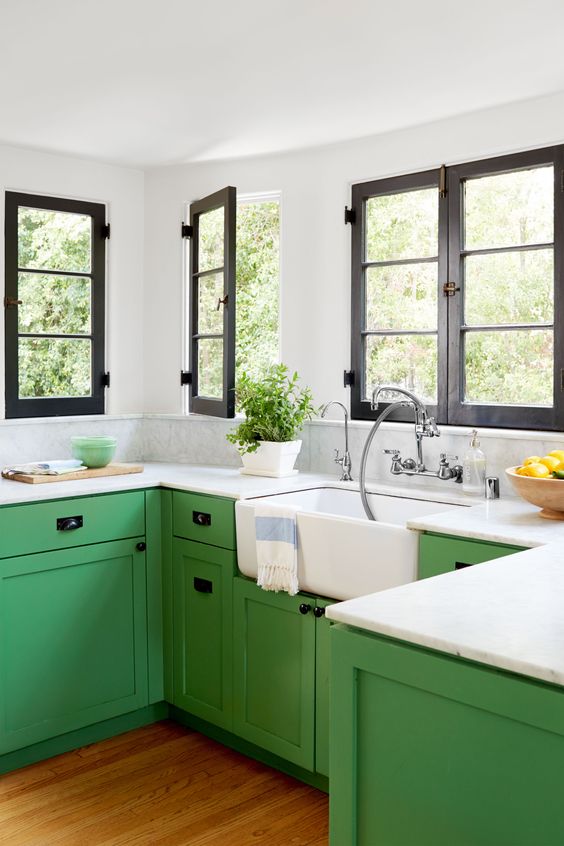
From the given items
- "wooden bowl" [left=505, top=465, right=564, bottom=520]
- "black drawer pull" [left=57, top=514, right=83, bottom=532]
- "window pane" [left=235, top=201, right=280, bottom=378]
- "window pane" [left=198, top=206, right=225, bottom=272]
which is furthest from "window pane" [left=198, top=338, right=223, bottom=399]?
"wooden bowl" [left=505, top=465, right=564, bottom=520]

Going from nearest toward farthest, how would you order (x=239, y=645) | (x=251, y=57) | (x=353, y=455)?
(x=251, y=57) < (x=239, y=645) < (x=353, y=455)

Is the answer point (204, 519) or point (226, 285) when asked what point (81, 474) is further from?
point (226, 285)

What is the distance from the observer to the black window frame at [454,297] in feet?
9.59

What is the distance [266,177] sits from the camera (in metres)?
3.77

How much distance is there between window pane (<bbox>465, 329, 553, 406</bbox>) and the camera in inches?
118

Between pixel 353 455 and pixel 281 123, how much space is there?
1359 millimetres

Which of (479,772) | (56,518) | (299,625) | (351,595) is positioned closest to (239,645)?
(299,625)

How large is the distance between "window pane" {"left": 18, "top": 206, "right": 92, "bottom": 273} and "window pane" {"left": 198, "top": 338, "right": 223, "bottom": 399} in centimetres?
69

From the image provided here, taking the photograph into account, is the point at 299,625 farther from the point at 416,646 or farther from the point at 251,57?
the point at 251,57

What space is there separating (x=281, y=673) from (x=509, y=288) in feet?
5.25

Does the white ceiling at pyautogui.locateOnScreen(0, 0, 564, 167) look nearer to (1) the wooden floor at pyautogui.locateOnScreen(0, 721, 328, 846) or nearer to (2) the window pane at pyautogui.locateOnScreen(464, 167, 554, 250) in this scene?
(2) the window pane at pyautogui.locateOnScreen(464, 167, 554, 250)

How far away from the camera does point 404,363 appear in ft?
11.2

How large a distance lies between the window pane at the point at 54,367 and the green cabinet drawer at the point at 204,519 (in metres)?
0.94

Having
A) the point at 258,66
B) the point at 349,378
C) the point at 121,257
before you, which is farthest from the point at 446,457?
the point at 121,257
